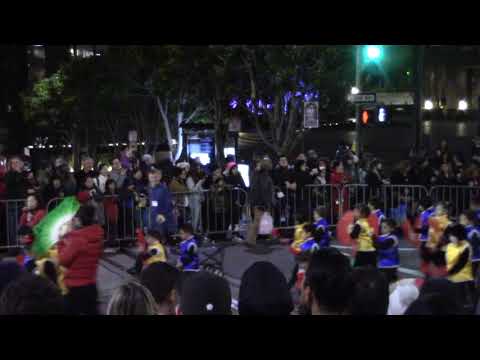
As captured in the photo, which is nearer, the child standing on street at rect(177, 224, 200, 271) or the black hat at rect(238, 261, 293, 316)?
the black hat at rect(238, 261, 293, 316)

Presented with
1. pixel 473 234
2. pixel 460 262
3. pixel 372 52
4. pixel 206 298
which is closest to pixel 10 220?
pixel 473 234

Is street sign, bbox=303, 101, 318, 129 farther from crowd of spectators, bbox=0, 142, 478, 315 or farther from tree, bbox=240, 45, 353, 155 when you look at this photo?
tree, bbox=240, 45, 353, 155

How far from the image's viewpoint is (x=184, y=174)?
14641 millimetres

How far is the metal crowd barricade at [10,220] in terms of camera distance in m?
12.9

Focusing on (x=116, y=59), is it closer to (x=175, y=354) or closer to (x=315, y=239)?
(x=315, y=239)

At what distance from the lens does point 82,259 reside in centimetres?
734

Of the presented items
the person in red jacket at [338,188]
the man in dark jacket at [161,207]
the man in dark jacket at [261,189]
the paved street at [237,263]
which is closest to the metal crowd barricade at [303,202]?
the person in red jacket at [338,188]

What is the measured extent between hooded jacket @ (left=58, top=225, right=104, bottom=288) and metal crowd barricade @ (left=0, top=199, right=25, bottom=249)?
19.0ft

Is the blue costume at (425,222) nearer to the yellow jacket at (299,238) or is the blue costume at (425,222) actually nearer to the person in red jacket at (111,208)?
the yellow jacket at (299,238)

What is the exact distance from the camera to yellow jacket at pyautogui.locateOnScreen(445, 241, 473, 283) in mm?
8312

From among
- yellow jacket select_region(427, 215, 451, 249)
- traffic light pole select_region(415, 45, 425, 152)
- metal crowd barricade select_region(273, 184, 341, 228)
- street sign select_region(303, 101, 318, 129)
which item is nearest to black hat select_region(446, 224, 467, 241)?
yellow jacket select_region(427, 215, 451, 249)

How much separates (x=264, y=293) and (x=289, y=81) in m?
17.5

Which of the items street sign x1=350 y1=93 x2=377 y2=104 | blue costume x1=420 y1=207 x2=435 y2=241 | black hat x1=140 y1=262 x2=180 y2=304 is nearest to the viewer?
black hat x1=140 y1=262 x2=180 y2=304
